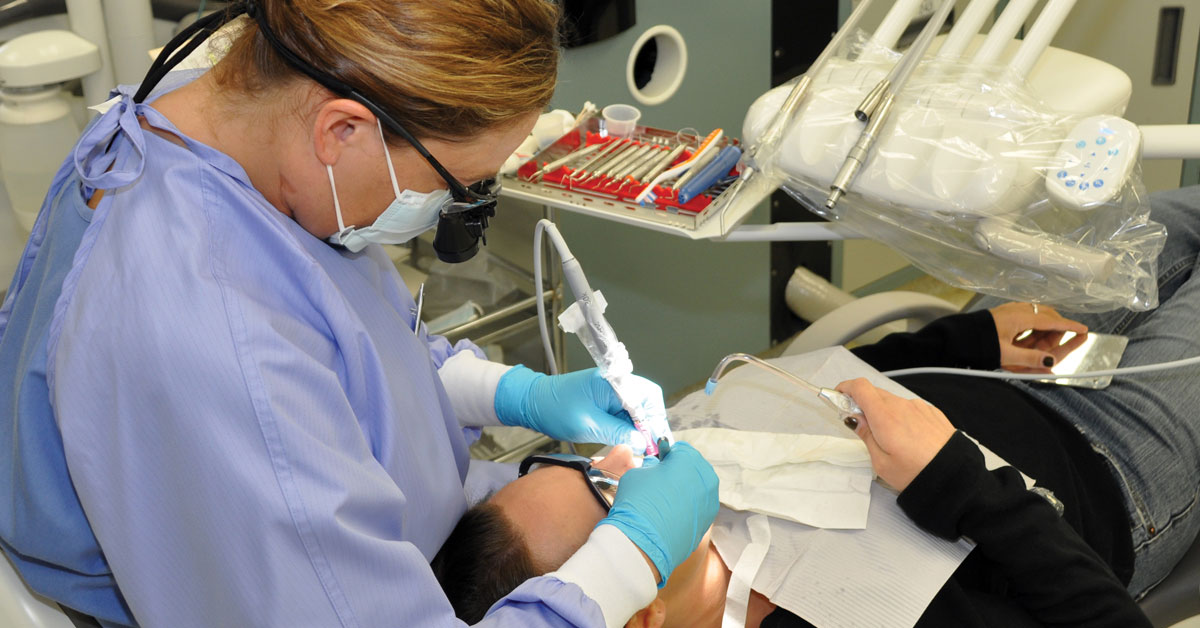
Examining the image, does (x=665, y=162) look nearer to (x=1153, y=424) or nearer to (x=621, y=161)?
(x=621, y=161)

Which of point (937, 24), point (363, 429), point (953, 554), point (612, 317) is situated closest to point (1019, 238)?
point (937, 24)

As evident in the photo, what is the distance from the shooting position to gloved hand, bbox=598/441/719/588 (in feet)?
3.64

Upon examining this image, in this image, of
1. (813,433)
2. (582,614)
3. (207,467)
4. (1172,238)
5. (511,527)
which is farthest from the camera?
(1172,238)

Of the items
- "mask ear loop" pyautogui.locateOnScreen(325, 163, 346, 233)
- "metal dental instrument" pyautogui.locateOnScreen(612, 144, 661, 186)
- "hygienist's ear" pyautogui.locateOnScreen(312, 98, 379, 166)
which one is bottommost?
"metal dental instrument" pyautogui.locateOnScreen(612, 144, 661, 186)

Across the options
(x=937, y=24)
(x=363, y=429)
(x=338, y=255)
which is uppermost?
(x=937, y=24)

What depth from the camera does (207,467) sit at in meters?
0.82

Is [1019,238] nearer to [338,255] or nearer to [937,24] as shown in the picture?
[937,24]

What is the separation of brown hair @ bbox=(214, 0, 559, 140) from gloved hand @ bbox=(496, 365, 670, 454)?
47cm

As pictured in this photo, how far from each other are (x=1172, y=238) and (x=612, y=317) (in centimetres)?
119

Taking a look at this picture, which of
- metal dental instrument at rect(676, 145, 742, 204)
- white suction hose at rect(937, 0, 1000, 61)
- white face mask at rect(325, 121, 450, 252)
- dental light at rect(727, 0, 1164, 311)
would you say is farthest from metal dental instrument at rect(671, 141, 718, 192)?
white face mask at rect(325, 121, 450, 252)

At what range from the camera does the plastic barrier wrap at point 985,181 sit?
1.17 m

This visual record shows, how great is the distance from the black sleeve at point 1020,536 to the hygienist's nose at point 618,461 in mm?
366

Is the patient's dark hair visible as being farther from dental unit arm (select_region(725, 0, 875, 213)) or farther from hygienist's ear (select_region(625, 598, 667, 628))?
dental unit arm (select_region(725, 0, 875, 213))

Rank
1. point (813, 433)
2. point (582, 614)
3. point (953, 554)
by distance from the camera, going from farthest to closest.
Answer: point (813, 433)
point (953, 554)
point (582, 614)
